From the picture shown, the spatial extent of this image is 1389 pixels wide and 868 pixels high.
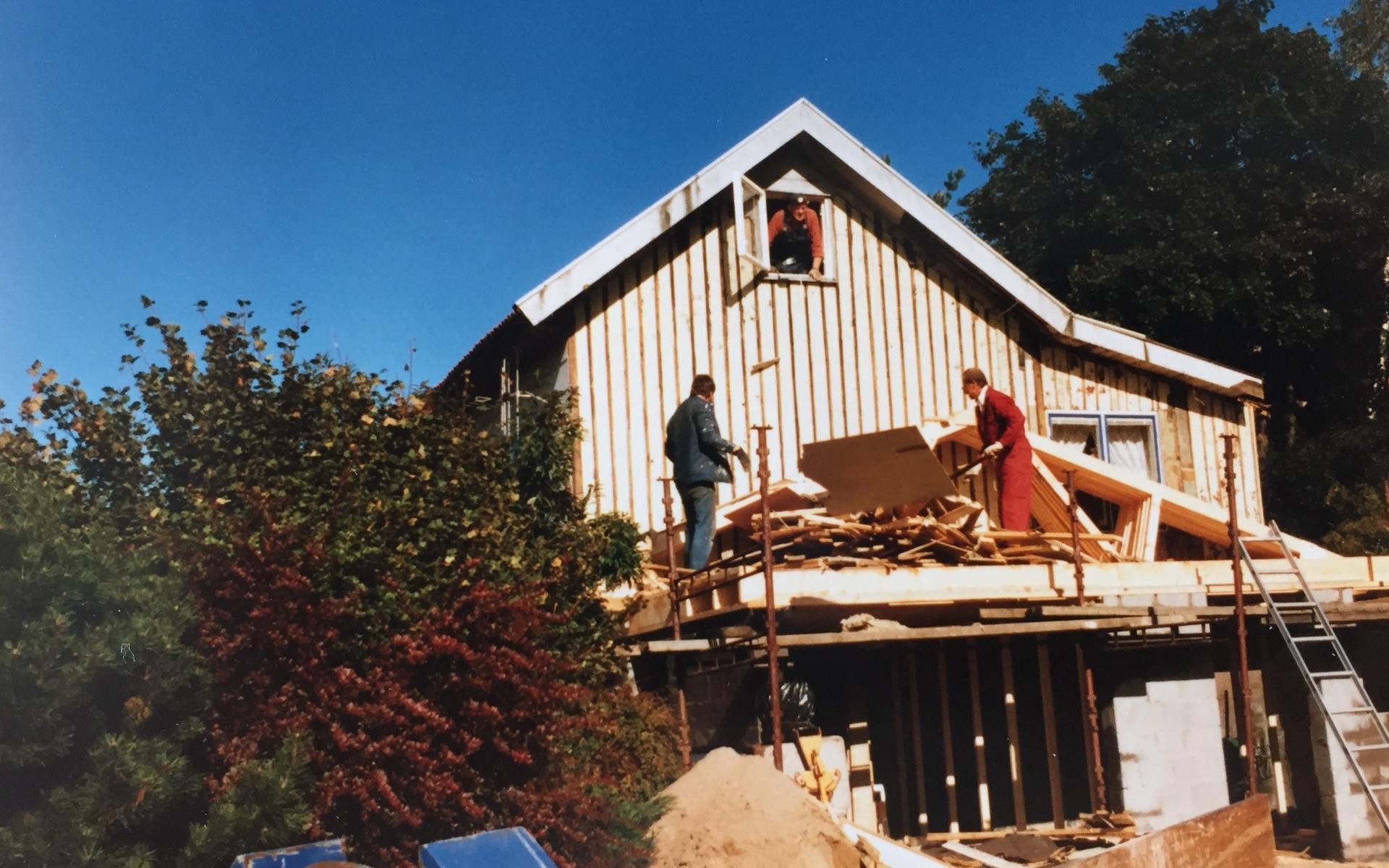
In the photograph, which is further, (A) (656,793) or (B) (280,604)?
(A) (656,793)

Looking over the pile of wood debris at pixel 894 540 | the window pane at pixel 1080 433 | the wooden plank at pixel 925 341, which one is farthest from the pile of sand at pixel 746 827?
the window pane at pixel 1080 433

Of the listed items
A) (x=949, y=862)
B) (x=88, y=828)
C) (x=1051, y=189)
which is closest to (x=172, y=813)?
(x=88, y=828)

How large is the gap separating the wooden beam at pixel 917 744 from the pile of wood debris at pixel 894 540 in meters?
1.16

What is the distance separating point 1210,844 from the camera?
1002cm

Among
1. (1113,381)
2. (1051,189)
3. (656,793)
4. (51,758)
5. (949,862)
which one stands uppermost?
(1051,189)

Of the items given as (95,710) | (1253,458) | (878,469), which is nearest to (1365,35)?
(1253,458)

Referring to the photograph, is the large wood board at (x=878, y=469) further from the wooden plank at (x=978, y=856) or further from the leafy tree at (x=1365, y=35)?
the leafy tree at (x=1365, y=35)

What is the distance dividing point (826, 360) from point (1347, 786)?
22.3 ft

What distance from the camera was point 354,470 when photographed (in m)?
11.0

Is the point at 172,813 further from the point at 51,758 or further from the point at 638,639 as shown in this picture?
the point at 638,639

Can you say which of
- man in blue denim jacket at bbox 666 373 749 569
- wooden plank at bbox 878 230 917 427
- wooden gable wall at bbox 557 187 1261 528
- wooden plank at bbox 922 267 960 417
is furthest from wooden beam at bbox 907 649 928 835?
wooden plank at bbox 922 267 960 417

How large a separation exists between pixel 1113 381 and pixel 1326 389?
12.2 m

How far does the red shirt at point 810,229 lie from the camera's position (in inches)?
619

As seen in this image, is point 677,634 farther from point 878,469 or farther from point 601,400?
point 601,400
